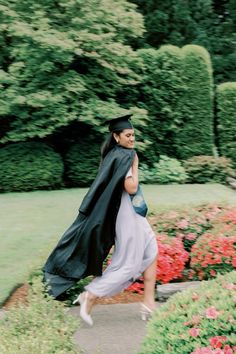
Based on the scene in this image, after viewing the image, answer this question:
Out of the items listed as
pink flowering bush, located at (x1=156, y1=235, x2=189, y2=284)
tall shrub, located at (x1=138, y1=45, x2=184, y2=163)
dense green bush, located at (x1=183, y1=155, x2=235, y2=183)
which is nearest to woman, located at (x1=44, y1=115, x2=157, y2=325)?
pink flowering bush, located at (x1=156, y1=235, x2=189, y2=284)

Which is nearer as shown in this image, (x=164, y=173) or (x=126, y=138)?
(x=126, y=138)

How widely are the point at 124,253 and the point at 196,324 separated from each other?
73.0 inches

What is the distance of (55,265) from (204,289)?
76.5 inches

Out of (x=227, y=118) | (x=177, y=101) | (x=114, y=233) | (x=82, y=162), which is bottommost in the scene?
(x=82, y=162)

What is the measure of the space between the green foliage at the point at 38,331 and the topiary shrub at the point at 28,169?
29.7ft

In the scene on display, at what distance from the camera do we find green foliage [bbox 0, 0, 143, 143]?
12453 mm

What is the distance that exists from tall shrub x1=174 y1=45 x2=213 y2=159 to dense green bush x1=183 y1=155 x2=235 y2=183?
677 millimetres

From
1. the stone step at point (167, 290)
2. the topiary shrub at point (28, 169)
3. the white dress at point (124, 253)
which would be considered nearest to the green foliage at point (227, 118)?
the topiary shrub at point (28, 169)

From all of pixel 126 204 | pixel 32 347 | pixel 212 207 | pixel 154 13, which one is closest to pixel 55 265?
pixel 126 204

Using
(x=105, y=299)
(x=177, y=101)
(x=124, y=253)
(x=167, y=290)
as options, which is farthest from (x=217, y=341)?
(x=177, y=101)

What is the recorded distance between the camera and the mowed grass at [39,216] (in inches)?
249

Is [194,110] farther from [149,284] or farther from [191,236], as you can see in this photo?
[149,284]

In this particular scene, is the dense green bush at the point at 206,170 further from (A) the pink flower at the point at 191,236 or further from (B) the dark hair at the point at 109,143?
(B) the dark hair at the point at 109,143

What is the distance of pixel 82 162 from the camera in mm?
13367
